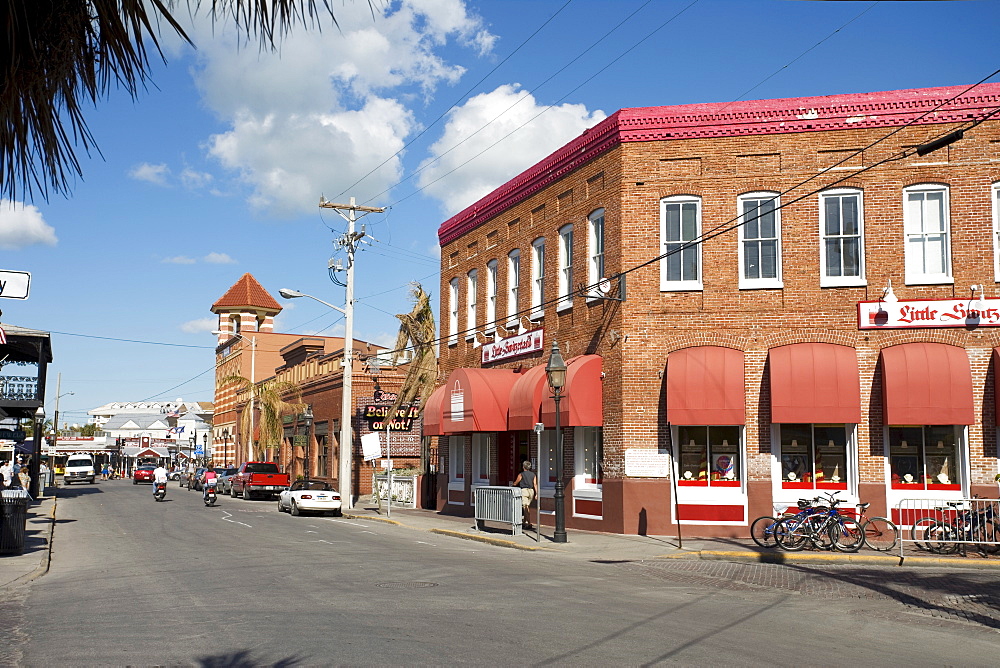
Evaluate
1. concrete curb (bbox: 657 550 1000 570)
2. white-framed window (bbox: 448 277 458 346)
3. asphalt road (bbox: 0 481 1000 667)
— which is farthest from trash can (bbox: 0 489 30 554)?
white-framed window (bbox: 448 277 458 346)

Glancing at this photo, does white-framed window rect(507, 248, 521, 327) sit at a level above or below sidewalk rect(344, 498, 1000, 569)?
above

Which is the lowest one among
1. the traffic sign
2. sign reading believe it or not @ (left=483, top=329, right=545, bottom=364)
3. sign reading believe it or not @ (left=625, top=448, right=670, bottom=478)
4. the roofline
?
sign reading believe it or not @ (left=625, top=448, right=670, bottom=478)

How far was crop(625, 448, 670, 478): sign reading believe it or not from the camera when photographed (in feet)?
72.9

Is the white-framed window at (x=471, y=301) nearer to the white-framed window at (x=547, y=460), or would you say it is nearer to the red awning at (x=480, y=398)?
the red awning at (x=480, y=398)

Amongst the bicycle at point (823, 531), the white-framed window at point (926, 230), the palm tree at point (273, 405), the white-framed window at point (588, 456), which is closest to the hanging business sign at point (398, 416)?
the palm tree at point (273, 405)

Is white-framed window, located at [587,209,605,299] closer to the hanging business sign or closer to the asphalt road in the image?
the asphalt road

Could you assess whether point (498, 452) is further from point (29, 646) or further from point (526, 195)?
point (29, 646)

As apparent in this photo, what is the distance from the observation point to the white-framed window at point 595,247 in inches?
966

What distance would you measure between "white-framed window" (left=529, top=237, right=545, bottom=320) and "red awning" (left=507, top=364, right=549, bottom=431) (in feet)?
5.70

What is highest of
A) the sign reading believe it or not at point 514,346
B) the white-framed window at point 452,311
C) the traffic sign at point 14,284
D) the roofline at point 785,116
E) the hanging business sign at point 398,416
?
the roofline at point 785,116

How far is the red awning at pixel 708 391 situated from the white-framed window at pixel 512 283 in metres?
7.93

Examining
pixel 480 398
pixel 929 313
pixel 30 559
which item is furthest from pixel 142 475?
pixel 929 313

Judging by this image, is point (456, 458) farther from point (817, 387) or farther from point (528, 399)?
point (817, 387)

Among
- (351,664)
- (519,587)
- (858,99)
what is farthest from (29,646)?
(858,99)
